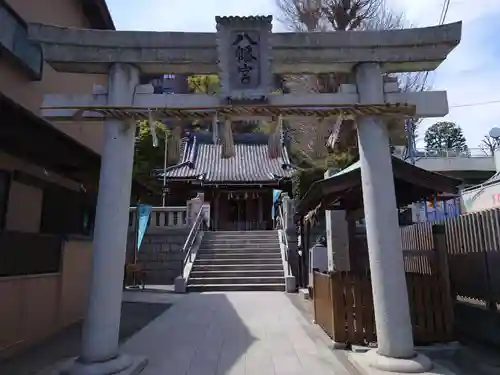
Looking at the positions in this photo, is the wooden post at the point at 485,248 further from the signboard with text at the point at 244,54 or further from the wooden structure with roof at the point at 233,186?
the wooden structure with roof at the point at 233,186

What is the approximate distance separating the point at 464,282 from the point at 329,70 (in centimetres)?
442

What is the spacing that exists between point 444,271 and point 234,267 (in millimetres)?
10581

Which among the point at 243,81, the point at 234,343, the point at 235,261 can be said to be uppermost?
the point at 243,81

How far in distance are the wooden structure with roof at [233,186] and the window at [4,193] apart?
63.1ft

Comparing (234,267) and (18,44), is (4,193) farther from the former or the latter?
(234,267)

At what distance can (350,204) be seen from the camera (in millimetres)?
8922

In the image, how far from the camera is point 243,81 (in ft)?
17.7

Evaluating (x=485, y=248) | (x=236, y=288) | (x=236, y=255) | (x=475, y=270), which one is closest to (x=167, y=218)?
(x=236, y=255)

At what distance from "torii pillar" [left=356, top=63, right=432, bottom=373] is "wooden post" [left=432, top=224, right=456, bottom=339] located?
1.53 meters

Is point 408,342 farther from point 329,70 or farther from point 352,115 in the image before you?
point 329,70

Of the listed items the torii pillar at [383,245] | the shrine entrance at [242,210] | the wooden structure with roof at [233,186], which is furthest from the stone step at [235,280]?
the shrine entrance at [242,210]

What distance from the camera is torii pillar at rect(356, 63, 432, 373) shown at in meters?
4.82

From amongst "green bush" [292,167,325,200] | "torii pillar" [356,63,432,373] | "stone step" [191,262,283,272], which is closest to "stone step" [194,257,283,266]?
"stone step" [191,262,283,272]

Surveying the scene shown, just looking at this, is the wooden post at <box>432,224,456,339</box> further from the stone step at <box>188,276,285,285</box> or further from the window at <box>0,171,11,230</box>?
the stone step at <box>188,276,285,285</box>
